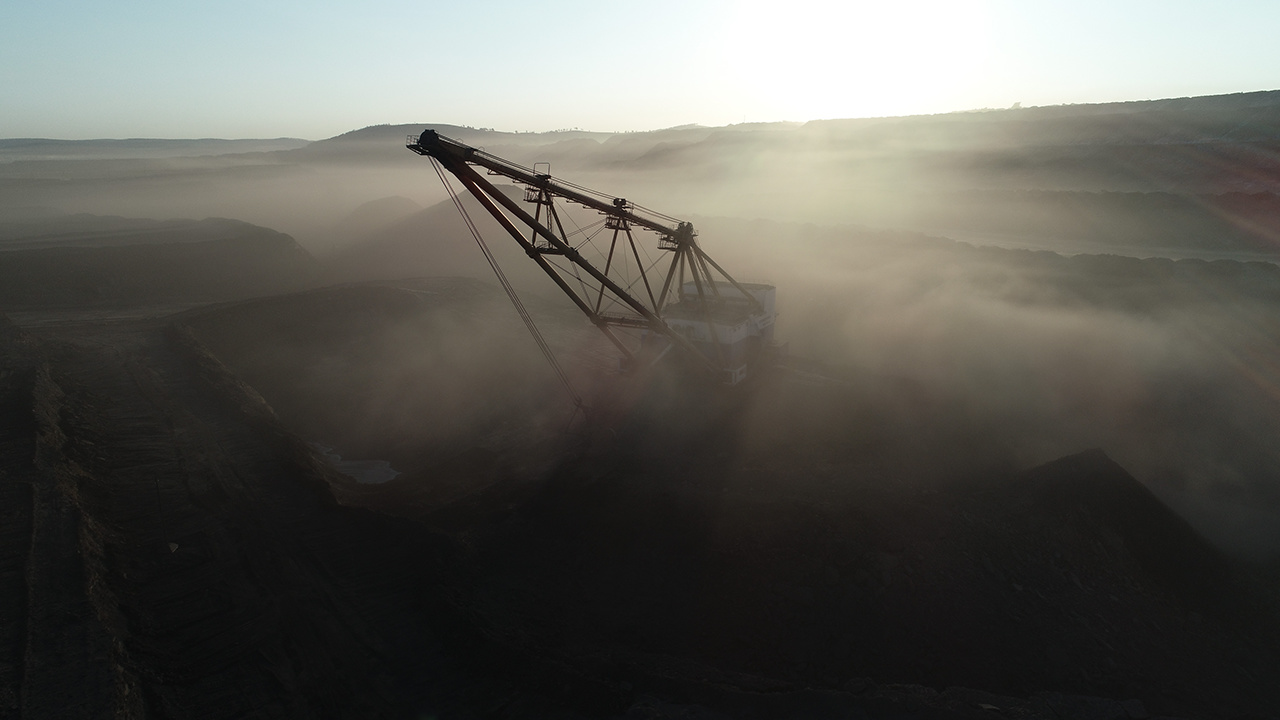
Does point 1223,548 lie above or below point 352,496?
below

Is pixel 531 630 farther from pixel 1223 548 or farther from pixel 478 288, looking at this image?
pixel 478 288

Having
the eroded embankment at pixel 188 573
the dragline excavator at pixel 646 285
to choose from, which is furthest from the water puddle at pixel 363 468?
the dragline excavator at pixel 646 285

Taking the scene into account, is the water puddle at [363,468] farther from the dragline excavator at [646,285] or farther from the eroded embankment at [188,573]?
the dragline excavator at [646,285]

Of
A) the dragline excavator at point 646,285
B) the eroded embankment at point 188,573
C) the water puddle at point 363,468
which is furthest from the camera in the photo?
the water puddle at point 363,468

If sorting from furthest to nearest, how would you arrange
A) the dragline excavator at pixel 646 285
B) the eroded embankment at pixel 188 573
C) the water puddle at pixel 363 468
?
1. the water puddle at pixel 363 468
2. the dragline excavator at pixel 646 285
3. the eroded embankment at pixel 188 573

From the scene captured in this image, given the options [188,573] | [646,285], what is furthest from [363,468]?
[646,285]

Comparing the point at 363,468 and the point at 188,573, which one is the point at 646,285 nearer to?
the point at 363,468

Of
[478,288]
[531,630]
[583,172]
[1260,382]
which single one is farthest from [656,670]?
[583,172]

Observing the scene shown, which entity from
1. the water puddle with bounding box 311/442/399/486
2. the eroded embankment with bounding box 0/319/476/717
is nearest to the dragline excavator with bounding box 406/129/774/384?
the water puddle with bounding box 311/442/399/486

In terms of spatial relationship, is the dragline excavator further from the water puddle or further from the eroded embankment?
the eroded embankment

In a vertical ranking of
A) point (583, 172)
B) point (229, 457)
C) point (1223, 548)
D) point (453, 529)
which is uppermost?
point (583, 172)

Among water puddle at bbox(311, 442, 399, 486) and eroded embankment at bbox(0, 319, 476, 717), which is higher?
eroded embankment at bbox(0, 319, 476, 717)
